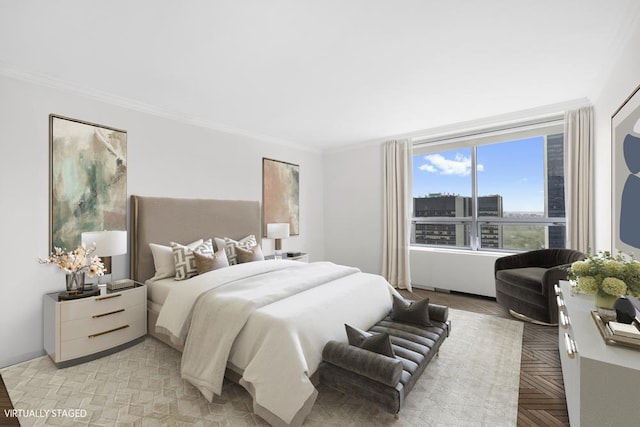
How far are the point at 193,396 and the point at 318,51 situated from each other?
2.88 metres

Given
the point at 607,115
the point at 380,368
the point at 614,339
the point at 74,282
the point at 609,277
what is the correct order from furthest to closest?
the point at 607,115, the point at 74,282, the point at 609,277, the point at 380,368, the point at 614,339

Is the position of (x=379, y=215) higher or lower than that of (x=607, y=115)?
lower

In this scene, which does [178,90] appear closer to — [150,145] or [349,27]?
[150,145]

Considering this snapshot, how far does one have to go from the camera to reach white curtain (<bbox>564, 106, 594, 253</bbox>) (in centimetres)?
351

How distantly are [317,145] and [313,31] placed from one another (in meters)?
3.53

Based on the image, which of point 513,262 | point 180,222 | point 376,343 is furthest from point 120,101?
point 513,262

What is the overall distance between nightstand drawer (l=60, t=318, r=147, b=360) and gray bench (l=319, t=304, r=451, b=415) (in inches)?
82.4

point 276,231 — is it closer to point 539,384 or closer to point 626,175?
point 539,384

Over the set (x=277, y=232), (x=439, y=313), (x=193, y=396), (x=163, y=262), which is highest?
(x=277, y=232)

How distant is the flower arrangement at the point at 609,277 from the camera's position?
1.77 meters

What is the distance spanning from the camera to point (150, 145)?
3.49 m

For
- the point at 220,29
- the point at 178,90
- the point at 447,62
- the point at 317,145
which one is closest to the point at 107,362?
the point at 178,90

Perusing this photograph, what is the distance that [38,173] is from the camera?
266cm

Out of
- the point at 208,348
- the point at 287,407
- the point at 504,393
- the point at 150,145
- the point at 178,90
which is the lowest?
the point at 504,393
